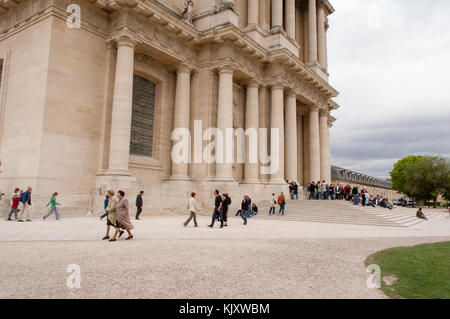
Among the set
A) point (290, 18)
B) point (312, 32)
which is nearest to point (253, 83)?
point (290, 18)

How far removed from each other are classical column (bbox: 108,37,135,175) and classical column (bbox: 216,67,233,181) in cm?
764

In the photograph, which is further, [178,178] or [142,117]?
[142,117]

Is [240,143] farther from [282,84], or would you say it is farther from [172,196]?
[172,196]

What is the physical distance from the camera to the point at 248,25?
29172mm

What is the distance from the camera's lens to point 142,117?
23562mm

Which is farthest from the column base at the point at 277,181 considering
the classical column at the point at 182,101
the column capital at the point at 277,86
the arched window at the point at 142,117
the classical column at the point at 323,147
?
the classical column at the point at 323,147

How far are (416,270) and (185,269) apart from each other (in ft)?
17.3

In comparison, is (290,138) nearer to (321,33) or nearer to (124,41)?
(124,41)

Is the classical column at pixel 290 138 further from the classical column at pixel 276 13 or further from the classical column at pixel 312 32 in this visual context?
the classical column at pixel 312 32

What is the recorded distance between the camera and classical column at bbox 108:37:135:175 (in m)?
18.9

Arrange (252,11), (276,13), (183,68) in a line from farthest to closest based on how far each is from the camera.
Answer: (276,13) < (252,11) < (183,68)

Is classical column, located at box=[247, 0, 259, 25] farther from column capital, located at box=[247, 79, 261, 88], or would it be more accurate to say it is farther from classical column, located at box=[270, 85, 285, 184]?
classical column, located at box=[270, 85, 285, 184]

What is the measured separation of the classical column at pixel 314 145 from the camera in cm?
3475

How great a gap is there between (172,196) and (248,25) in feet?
60.4
